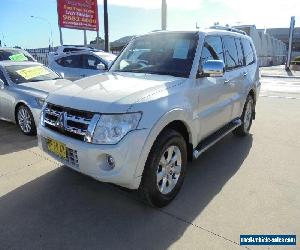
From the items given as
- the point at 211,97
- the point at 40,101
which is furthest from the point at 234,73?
the point at 40,101

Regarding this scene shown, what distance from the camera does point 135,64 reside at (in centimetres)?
423

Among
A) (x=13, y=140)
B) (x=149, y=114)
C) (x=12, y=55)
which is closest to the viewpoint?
→ (x=149, y=114)

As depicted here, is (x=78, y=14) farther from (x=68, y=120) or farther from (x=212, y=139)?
(x=68, y=120)

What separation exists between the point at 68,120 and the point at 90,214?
3.33 ft

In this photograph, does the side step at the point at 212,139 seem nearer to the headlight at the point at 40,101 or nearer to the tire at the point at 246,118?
the tire at the point at 246,118

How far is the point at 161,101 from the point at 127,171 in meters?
0.79

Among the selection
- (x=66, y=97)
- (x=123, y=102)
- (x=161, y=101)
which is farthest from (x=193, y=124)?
(x=66, y=97)

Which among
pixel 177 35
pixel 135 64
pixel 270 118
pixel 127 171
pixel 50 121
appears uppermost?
pixel 177 35

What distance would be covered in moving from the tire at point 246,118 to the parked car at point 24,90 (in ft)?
11.5

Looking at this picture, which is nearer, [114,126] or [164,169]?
[114,126]

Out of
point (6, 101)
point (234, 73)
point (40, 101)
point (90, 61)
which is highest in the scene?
point (234, 73)

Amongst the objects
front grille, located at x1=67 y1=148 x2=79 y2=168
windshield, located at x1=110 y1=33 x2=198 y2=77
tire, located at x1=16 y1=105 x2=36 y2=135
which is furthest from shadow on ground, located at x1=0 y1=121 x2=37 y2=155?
front grille, located at x1=67 y1=148 x2=79 y2=168

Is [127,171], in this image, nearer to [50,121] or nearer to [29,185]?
[50,121]

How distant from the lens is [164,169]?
3.29m
